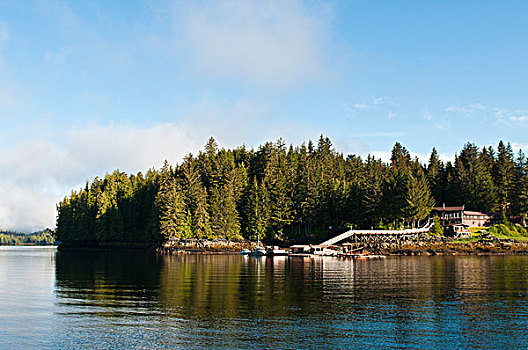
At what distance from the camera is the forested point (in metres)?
130

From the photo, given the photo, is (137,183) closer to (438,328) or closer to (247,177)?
(247,177)

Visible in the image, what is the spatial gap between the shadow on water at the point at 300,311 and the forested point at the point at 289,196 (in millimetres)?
72345

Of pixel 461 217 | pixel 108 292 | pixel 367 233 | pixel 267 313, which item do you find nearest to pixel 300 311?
pixel 267 313

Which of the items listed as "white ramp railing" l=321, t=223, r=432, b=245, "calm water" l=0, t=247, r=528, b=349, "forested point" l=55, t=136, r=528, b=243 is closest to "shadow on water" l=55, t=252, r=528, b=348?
"calm water" l=0, t=247, r=528, b=349

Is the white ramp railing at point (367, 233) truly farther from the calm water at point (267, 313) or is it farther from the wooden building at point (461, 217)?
the calm water at point (267, 313)

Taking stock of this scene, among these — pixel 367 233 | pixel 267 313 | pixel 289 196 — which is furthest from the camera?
pixel 289 196

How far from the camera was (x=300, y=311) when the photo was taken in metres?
35.8

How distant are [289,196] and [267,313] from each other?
368 ft

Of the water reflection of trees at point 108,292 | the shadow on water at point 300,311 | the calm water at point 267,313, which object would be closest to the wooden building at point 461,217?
the shadow on water at point 300,311

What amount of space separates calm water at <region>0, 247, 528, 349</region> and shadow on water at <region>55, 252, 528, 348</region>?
8 cm

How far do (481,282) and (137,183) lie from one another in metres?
142

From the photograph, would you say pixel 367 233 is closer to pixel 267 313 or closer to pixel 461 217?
pixel 461 217

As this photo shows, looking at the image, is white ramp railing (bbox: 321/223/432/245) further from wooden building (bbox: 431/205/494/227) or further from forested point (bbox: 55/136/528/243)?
wooden building (bbox: 431/205/494/227)

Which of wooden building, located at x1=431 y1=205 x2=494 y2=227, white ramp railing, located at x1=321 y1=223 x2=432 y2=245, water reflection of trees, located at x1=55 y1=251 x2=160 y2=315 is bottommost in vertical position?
water reflection of trees, located at x1=55 y1=251 x2=160 y2=315
